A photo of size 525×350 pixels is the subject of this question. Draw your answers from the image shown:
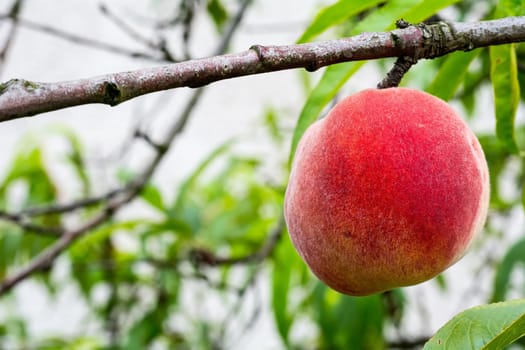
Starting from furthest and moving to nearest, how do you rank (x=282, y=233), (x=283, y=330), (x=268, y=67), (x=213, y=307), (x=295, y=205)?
(x=213, y=307), (x=282, y=233), (x=283, y=330), (x=295, y=205), (x=268, y=67)

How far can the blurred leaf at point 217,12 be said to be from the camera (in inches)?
69.2

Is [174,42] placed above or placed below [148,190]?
below

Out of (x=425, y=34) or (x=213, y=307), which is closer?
(x=425, y=34)

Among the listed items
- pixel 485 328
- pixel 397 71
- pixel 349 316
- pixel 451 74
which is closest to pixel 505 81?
pixel 451 74

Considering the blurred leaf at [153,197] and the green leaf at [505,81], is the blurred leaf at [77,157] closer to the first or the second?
the blurred leaf at [153,197]

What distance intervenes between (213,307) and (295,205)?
263cm

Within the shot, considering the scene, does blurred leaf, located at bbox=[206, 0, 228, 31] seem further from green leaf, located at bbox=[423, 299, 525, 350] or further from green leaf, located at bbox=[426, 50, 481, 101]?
green leaf, located at bbox=[423, 299, 525, 350]

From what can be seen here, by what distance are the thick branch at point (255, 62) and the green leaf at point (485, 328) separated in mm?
179

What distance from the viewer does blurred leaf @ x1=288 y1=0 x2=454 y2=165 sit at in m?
0.67

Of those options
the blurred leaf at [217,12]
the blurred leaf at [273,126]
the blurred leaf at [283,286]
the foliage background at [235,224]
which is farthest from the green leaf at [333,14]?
the blurred leaf at [273,126]

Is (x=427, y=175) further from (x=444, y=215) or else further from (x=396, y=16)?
(x=396, y=16)

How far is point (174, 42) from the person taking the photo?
3211 mm

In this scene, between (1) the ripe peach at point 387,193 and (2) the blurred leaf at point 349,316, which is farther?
(2) the blurred leaf at point 349,316

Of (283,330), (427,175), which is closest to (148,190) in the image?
(283,330)
